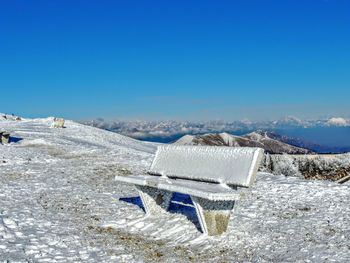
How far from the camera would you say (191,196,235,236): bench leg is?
10117 millimetres

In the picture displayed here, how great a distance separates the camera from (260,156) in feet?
33.5

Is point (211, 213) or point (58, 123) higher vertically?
point (58, 123)

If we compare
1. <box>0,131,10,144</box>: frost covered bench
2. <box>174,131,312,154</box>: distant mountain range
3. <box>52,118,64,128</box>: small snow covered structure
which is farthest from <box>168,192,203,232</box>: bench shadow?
<box>52,118,64,128</box>: small snow covered structure

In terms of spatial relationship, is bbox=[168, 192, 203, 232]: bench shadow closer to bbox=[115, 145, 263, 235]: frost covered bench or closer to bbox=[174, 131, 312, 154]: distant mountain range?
bbox=[115, 145, 263, 235]: frost covered bench

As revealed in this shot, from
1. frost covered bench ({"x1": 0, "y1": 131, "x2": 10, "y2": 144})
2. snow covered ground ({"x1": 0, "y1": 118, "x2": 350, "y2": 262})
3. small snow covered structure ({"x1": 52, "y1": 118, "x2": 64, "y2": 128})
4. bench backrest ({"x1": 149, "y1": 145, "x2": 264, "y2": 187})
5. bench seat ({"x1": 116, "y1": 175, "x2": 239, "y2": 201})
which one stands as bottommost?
snow covered ground ({"x1": 0, "y1": 118, "x2": 350, "y2": 262})

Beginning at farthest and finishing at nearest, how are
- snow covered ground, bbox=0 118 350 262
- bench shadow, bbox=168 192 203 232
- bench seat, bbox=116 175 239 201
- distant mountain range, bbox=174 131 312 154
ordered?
distant mountain range, bbox=174 131 312 154 < bench shadow, bbox=168 192 203 232 < bench seat, bbox=116 175 239 201 < snow covered ground, bbox=0 118 350 262

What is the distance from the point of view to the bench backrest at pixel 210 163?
10188 mm

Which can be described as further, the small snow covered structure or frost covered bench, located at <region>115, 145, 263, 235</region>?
the small snow covered structure

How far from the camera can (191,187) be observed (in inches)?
407

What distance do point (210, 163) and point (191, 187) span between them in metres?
1.15

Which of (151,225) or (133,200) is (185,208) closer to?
(151,225)

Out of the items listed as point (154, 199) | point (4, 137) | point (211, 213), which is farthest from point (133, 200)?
point (4, 137)

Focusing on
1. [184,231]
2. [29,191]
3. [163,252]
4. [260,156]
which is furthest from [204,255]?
[29,191]

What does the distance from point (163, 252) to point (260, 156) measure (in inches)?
124
